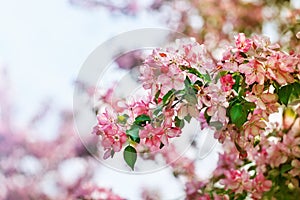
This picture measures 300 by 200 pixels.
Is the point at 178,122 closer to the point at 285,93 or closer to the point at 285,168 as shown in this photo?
the point at 285,93

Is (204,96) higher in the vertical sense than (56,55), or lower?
lower

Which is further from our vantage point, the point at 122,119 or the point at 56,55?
the point at 56,55

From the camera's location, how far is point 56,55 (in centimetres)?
211

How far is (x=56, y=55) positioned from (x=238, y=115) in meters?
1.34

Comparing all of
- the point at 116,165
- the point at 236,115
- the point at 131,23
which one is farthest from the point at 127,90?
the point at 131,23

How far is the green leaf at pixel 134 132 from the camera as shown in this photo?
0.86m

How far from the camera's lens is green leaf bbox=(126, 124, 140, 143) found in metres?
0.86

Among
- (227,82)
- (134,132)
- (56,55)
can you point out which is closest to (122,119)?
(134,132)

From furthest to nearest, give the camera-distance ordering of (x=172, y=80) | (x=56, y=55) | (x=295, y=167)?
(x=56, y=55), (x=295, y=167), (x=172, y=80)

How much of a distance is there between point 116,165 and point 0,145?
1.24m

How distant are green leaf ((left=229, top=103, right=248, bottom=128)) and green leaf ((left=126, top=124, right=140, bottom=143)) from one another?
135 millimetres

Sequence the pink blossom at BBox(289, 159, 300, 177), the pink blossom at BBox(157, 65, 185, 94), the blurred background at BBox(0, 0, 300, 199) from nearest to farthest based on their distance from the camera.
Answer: the pink blossom at BBox(157, 65, 185, 94), the pink blossom at BBox(289, 159, 300, 177), the blurred background at BBox(0, 0, 300, 199)

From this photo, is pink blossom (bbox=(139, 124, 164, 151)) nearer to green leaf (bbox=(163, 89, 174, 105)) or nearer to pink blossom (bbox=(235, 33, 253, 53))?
green leaf (bbox=(163, 89, 174, 105))

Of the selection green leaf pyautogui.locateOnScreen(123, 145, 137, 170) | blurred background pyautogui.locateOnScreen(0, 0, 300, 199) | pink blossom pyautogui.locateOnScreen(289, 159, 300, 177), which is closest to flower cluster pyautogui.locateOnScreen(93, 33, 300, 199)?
green leaf pyautogui.locateOnScreen(123, 145, 137, 170)
